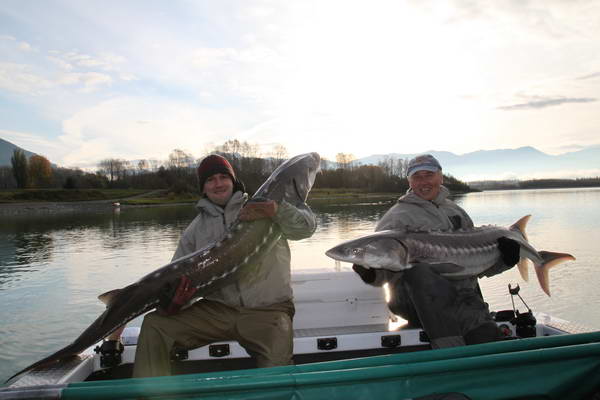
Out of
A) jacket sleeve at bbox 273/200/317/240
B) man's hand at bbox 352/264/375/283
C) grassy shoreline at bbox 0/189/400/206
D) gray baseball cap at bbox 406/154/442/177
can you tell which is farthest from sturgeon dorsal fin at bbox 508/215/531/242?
grassy shoreline at bbox 0/189/400/206

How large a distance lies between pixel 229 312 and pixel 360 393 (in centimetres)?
160

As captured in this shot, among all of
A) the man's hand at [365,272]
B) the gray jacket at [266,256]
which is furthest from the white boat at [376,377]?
the gray jacket at [266,256]

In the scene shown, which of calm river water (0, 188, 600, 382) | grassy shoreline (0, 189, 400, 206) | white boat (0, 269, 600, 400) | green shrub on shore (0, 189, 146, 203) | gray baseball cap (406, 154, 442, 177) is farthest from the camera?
green shrub on shore (0, 189, 146, 203)

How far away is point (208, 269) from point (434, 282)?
5.63ft

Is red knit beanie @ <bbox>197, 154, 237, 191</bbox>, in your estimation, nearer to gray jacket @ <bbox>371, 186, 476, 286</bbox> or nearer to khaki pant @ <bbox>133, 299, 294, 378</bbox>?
khaki pant @ <bbox>133, 299, 294, 378</bbox>

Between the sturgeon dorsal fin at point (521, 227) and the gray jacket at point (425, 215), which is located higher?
the gray jacket at point (425, 215)

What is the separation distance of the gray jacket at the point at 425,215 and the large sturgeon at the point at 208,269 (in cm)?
84

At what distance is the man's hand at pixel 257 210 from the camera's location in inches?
140

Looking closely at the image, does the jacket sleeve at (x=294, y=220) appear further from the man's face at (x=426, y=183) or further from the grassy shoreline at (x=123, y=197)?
the grassy shoreline at (x=123, y=197)

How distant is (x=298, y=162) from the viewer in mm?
3936

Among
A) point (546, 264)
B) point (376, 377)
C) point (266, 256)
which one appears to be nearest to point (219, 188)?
point (266, 256)

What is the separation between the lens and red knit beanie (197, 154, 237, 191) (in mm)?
3895

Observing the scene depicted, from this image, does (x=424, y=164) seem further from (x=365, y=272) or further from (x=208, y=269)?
(x=208, y=269)

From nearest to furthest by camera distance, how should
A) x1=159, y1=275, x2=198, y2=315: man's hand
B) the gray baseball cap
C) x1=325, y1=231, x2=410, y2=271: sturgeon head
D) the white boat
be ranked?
the white boat < x1=325, y1=231, x2=410, y2=271: sturgeon head < x1=159, y1=275, x2=198, y2=315: man's hand < the gray baseball cap
